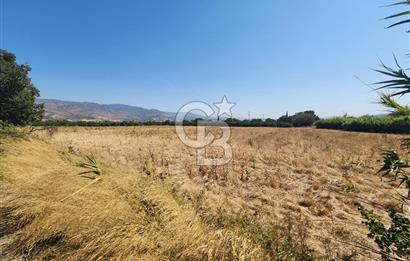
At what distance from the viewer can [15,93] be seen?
13070 millimetres

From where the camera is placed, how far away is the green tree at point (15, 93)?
41.3 feet

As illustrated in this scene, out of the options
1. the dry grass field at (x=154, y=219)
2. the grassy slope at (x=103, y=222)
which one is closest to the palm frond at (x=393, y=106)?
the dry grass field at (x=154, y=219)

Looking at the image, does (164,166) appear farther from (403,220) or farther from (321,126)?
(321,126)

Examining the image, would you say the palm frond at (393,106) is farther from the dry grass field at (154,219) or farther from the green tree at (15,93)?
the green tree at (15,93)

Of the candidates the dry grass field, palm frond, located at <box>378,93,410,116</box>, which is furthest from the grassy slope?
palm frond, located at <box>378,93,410,116</box>

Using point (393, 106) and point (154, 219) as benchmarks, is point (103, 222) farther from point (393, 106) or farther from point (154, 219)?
point (393, 106)

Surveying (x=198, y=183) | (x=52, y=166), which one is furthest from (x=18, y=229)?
(x=198, y=183)

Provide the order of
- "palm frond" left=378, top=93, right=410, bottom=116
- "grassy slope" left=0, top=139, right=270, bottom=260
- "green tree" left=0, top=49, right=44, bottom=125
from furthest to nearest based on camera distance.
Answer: "green tree" left=0, top=49, right=44, bottom=125, "grassy slope" left=0, top=139, right=270, bottom=260, "palm frond" left=378, top=93, right=410, bottom=116

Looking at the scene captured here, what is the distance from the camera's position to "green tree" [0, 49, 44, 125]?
41.3 ft

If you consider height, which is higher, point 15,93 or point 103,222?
point 15,93

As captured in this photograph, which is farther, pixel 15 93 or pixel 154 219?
pixel 15 93

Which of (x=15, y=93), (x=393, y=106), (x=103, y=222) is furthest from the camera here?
(x=15, y=93)

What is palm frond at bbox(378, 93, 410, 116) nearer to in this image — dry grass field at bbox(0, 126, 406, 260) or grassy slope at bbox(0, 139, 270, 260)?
dry grass field at bbox(0, 126, 406, 260)

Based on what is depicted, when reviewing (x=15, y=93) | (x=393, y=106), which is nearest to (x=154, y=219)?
(x=393, y=106)
